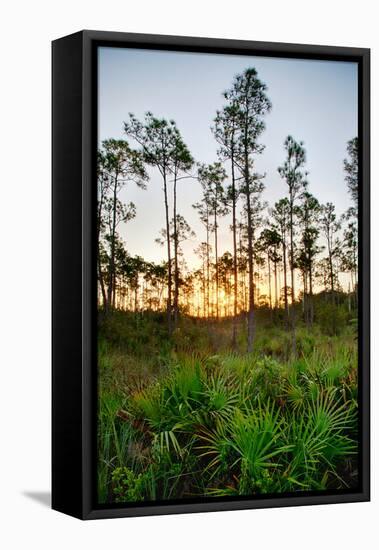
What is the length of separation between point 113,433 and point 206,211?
1.67m

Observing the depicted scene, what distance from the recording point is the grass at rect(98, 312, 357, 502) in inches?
384

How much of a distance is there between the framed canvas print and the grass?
0.01m

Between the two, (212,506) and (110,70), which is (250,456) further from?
(110,70)

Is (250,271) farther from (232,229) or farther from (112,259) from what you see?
(112,259)

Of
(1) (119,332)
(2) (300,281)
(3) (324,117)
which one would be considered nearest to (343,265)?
(2) (300,281)

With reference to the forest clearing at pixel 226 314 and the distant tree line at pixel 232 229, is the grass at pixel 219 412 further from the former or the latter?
the distant tree line at pixel 232 229

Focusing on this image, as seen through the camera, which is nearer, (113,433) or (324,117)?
(113,433)

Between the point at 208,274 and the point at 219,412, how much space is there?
3.15 feet

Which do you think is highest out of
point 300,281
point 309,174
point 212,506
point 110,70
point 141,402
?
point 110,70

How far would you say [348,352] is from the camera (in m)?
10.5

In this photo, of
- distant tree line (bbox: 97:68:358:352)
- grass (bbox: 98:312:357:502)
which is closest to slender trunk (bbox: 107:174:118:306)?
distant tree line (bbox: 97:68:358:352)

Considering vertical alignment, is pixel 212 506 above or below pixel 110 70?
below

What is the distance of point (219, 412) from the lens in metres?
10.0

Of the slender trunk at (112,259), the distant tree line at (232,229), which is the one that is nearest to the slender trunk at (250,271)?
the distant tree line at (232,229)
